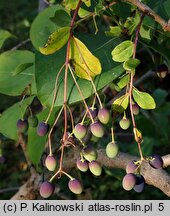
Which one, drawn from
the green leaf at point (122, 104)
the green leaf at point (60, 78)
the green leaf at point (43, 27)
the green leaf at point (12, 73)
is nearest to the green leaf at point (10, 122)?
the green leaf at point (12, 73)

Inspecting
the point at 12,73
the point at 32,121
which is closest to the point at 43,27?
the point at 12,73

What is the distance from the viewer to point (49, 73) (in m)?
0.93

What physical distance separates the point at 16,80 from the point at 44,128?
1.02 feet

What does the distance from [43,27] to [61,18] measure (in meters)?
0.29

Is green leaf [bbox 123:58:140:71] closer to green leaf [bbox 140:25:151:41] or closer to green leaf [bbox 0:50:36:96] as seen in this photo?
green leaf [bbox 140:25:151:41]

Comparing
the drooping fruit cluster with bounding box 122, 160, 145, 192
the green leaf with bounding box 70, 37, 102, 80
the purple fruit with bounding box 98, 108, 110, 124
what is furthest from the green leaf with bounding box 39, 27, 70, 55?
the drooping fruit cluster with bounding box 122, 160, 145, 192

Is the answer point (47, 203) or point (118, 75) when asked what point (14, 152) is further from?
point (118, 75)

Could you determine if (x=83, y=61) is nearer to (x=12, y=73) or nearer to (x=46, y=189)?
(x=46, y=189)

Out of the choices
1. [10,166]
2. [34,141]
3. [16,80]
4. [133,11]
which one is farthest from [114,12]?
[10,166]

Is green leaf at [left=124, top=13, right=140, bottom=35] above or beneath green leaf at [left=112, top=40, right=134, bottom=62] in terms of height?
beneath

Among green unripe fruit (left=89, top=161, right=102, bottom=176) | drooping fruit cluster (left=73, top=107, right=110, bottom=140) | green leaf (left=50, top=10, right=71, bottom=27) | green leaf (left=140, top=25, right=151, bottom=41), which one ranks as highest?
green leaf (left=50, top=10, right=71, bottom=27)

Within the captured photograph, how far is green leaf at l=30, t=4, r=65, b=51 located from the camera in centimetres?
115

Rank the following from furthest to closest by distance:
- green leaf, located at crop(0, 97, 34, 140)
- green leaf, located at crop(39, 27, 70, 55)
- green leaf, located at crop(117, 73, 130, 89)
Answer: green leaf, located at crop(0, 97, 34, 140) < green leaf, located at crop(117, 73, 130, 89) < green leaf, located at crop(39, 27, 70, 55)

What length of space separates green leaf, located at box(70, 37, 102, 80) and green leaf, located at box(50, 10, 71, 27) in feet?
0.25
